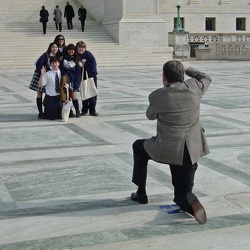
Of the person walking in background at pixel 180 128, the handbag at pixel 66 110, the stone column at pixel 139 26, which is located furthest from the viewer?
the stone column at pixel 139 26

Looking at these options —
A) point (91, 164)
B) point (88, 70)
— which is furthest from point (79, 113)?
point (91, 164)

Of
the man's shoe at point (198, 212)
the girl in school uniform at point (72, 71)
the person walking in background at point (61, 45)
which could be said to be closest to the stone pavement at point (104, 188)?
the man's shoe at point (198, 212)

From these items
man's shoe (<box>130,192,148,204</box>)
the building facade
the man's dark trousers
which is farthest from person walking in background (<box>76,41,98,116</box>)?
the building facade

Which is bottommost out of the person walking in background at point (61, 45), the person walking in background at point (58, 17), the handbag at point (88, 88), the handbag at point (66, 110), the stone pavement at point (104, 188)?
the stone pavement at point (104, 188)

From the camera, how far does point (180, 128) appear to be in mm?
4559

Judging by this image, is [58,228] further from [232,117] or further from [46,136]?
[232,117]

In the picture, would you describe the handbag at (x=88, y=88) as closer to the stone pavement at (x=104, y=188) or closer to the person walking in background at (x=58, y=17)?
the stone pavement at (x=104, y=188)

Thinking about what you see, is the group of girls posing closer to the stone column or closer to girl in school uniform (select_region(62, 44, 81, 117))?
girl in school uniform (select_region(62, 44, 81, 117))

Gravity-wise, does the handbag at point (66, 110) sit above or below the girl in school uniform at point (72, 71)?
below

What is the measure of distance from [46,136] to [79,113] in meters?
1.91

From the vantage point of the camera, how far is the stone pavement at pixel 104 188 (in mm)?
4320

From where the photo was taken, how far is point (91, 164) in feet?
21.6

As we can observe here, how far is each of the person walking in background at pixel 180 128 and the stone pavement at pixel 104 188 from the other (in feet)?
1.11

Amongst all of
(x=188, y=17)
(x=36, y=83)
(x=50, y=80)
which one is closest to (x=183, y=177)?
(x=50, y=80)
